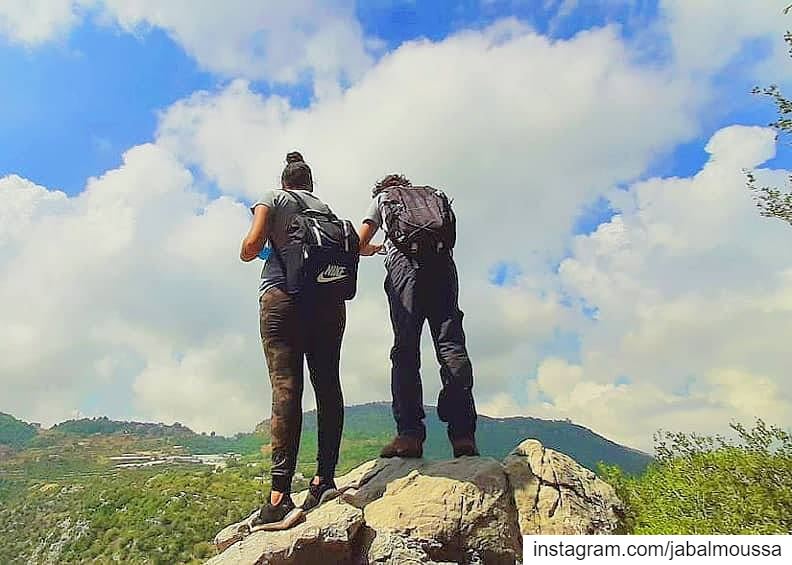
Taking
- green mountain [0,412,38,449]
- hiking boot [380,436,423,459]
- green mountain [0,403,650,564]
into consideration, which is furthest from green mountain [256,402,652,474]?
green mountain [0,412,38,449]

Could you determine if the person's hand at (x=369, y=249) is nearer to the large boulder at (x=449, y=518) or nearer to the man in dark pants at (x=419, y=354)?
the man in dark pants at (x=419, y=354)

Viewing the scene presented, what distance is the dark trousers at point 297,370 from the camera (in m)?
5.64

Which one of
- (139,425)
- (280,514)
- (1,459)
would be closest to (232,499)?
(280,514)

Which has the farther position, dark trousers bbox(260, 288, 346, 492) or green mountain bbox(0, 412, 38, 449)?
green mountain bbox(0, 412, 38, 449)

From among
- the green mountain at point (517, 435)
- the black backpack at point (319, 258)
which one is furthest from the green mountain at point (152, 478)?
the black backpack at point (319, 258)

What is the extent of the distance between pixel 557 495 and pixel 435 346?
1.57 meters

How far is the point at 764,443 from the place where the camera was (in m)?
6.20

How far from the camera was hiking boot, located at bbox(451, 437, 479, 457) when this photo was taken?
21.0 feet

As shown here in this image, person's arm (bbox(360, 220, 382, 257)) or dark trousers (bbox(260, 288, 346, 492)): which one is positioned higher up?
person's arm (bbox(360, 220, 382, 257))

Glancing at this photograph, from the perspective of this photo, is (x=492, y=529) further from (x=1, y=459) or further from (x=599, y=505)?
(x=1, y=459)

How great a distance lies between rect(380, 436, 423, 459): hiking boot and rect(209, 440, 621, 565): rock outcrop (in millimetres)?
85

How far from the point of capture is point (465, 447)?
6.41 meters

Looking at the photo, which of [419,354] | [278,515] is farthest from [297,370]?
[419,354]

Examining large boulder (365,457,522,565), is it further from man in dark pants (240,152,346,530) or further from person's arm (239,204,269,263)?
person's arm (239,204,269,263)
